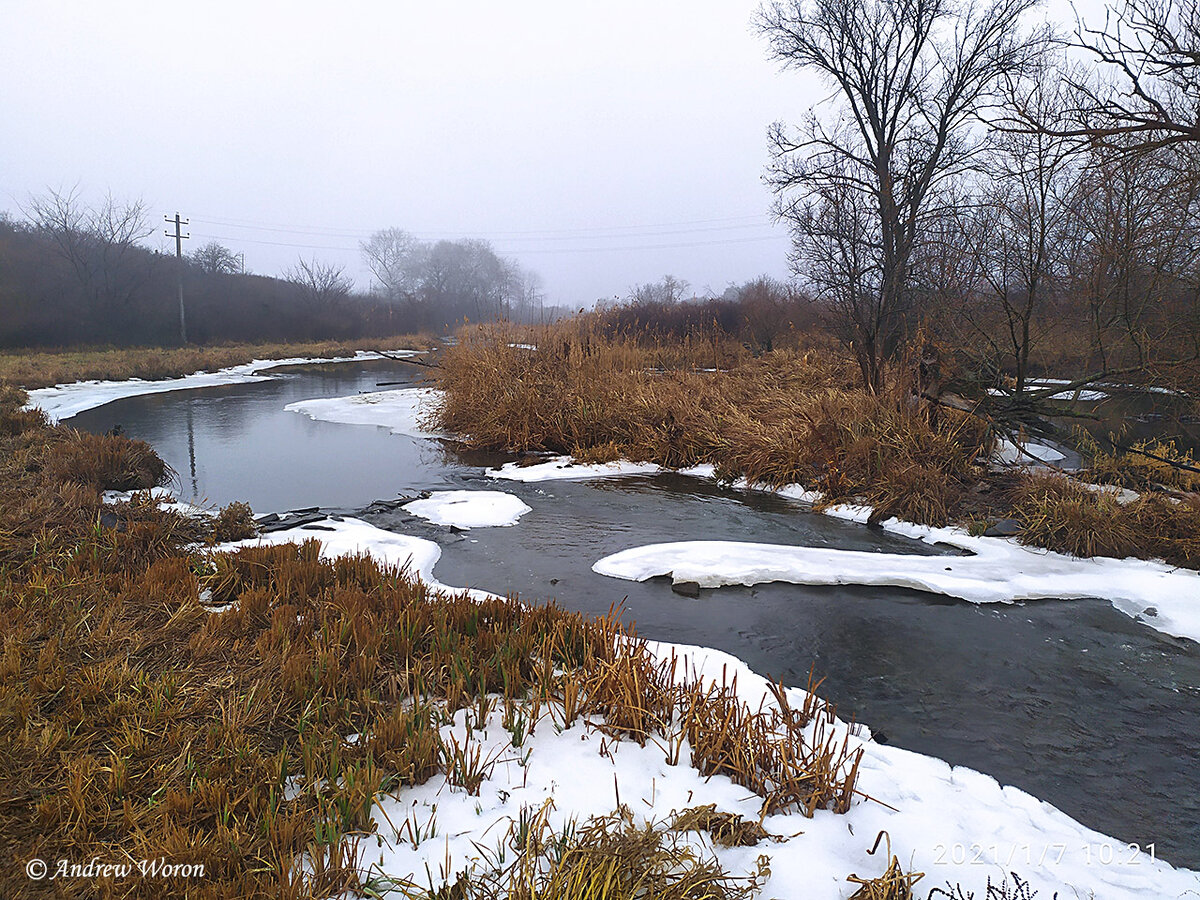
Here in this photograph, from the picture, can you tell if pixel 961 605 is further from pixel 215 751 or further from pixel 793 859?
pixel 215 751

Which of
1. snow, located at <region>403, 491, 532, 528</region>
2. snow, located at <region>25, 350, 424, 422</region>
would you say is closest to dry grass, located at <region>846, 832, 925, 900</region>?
snow, located at <region>403, 491, 532, 528</region>

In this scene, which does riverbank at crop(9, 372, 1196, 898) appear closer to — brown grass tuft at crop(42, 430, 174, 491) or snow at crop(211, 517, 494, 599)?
snow at crop(211, 517, 494, 599)

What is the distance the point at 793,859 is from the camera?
2426 mm

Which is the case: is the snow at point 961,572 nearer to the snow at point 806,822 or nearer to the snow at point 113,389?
the snow at point 806,822

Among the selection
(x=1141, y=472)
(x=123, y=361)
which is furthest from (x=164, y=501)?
(x=123, y=361)

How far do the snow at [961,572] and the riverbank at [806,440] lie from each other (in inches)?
15.1

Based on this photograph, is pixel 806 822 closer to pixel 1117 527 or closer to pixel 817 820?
pixel 817 820

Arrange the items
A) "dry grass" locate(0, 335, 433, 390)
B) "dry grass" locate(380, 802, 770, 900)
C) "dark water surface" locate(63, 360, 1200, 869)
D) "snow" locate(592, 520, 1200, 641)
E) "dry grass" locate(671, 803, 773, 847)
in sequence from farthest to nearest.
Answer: "dry grass" locate(0, 335, 433, 390)
"snow" locate(592, 520, 1200, 641)
"dark water surface" locate(63, 360, 1200, 869)
"dry grass" locate(671, 803, 773, 847)
"dry grass" locate(380, 802, 770, 900)

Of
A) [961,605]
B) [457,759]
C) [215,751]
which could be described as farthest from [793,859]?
[961,605]

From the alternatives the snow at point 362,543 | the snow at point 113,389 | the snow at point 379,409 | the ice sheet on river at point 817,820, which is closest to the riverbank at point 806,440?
the snow at point 379,409

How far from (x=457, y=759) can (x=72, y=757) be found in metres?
1.52

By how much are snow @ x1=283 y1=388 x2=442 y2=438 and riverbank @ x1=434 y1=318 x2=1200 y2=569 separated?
113cm

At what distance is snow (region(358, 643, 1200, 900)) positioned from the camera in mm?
2359

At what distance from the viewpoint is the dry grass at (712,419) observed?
8430 millimetres
